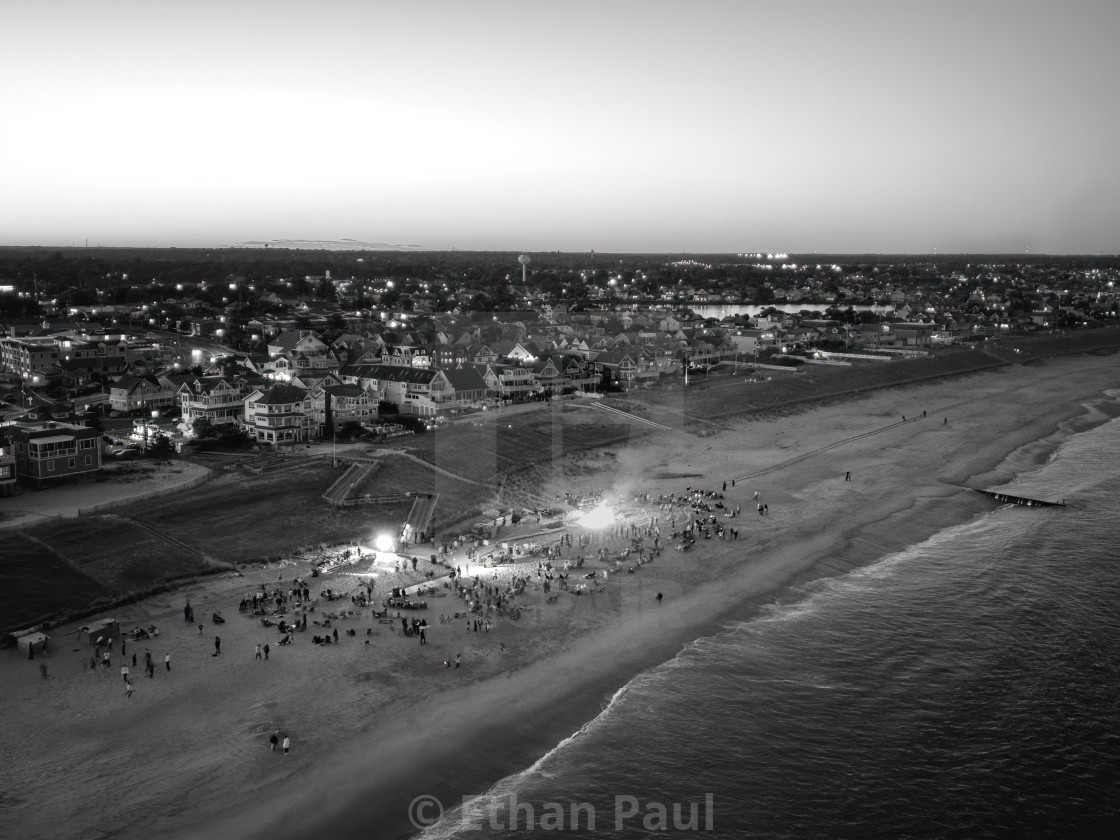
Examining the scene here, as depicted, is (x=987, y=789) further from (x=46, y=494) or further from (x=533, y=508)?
(x=46, y=494)

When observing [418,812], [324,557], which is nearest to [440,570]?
[324,557]

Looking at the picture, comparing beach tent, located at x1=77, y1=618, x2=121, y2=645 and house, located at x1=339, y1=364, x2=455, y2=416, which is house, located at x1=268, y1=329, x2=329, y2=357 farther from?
beach tent, located at x1=77, y1=618, x2=121, y2=645

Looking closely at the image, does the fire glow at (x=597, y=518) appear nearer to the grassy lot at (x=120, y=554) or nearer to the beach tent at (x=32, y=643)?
the grassy lot at (x=120, y=554)

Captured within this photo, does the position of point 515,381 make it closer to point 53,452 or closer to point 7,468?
point 53,452

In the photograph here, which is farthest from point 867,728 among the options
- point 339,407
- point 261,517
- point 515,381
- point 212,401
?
point 515,381

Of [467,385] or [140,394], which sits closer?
[140,394]
